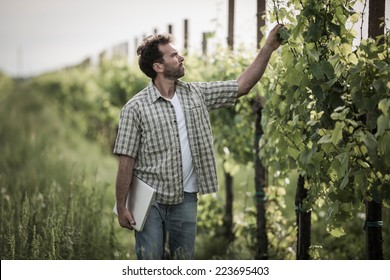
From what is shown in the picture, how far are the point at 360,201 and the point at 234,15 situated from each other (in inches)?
109

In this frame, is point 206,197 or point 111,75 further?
point 111,75

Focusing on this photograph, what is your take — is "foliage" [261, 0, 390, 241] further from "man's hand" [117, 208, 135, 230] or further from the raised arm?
"man's hand" [117, 208, 135, 230]

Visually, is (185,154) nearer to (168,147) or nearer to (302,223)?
(168,147)

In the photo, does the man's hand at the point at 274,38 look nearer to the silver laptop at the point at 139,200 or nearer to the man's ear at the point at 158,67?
the man's ear at the point at 158,67

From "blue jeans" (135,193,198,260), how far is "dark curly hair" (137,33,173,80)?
0.71m

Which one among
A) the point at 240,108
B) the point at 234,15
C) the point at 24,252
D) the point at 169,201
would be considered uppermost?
the point at 234,15

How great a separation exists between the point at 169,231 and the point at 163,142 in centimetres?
48

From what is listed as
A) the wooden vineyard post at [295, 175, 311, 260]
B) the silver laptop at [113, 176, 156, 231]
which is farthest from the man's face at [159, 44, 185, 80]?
the wooden vineyard post at [295, 175, 311, 260]

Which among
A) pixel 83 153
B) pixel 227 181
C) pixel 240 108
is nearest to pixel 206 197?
pixel 227 181

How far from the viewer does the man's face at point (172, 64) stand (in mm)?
3400

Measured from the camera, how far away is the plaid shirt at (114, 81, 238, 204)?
3.32 m

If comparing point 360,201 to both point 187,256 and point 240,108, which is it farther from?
point 240,108

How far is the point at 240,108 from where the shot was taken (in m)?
5.03

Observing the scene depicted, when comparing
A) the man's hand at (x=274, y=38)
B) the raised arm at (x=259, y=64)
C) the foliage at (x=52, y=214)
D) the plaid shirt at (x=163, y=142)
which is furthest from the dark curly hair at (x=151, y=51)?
the foliage at (x=52, y=214)
